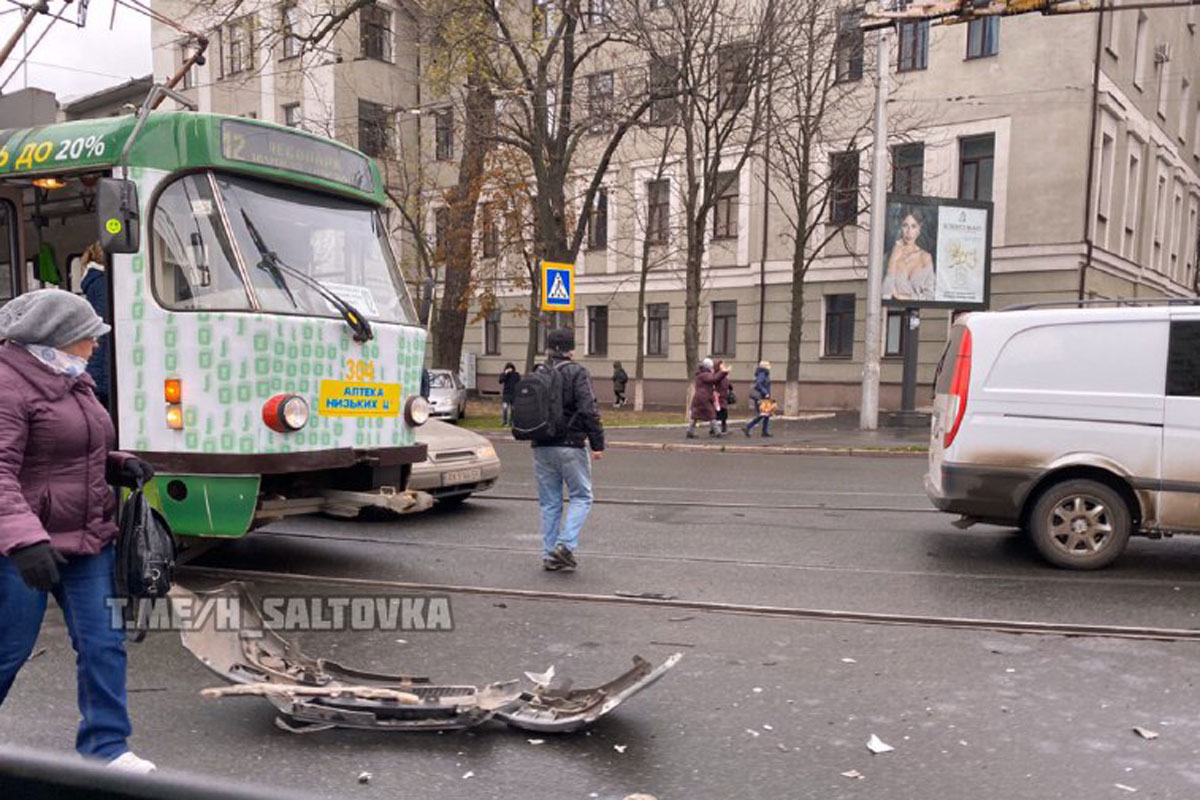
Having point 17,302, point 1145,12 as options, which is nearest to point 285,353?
point 17,302

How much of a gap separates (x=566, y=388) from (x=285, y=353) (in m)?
2.02

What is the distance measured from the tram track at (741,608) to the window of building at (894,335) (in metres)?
21.3

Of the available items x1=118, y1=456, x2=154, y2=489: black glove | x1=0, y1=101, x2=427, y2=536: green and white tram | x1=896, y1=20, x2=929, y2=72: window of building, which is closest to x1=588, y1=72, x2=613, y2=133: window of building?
x1=896, y1=20, x2=929, y2=72: window of building

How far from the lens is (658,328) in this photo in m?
32.0

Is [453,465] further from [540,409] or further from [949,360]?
[949,360]

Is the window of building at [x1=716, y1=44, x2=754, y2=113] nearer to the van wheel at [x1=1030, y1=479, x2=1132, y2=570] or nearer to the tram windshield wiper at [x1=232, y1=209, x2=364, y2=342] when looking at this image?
the van wheel at [x1=1030, y1=479, x2=1132, y2=570]

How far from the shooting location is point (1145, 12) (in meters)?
27.1

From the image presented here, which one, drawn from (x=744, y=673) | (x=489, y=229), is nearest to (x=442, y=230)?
(x=489, y=229)

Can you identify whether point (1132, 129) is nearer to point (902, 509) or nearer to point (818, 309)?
point (818, 309)

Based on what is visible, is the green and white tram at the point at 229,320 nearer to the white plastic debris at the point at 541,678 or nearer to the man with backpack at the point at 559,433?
the man with backpack at the point at 559,433

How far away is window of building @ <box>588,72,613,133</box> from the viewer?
19.4 metres

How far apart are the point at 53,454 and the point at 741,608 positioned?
13.1 ft

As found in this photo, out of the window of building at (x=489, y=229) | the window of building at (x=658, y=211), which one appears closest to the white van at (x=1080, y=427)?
the window of building at (x=489, y=229)

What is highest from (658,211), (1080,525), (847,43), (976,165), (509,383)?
(847,43)
